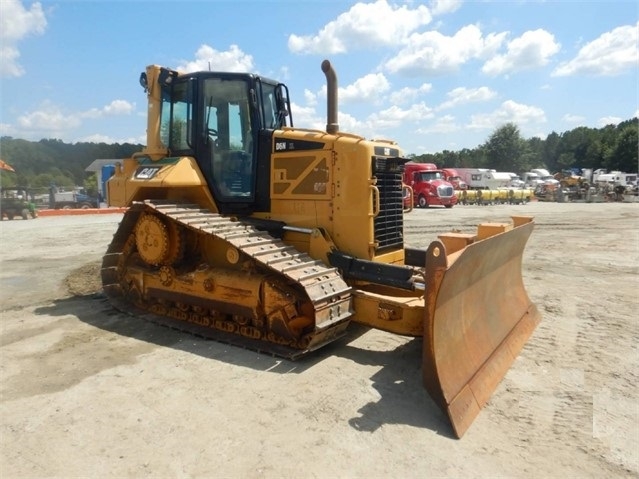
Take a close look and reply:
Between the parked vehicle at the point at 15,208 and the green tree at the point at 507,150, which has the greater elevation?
the green tree at the point at 507,150

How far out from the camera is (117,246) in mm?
6836

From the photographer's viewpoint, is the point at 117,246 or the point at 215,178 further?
the point at 117,246

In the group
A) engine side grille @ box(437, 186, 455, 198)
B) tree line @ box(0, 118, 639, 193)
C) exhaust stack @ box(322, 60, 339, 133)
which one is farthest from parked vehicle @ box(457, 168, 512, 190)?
exhaust stack @ box(322, 60, 339, 133)

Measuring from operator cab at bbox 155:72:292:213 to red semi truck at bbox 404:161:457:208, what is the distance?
22.4 m

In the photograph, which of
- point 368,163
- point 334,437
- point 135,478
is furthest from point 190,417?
point 368,163

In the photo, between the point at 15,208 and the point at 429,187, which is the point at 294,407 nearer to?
the point at 429,187

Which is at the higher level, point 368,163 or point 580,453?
point 368,163

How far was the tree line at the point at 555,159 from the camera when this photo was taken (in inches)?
2537

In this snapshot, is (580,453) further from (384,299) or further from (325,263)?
(325,263)

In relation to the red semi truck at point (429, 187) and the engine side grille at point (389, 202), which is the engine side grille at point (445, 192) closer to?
the red semi truck at point (429, 187)

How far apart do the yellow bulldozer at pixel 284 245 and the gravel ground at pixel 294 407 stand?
1.01 feet

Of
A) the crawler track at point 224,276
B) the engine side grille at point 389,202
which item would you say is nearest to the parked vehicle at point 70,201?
the crawler track at point 224,276

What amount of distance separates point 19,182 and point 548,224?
219 ft

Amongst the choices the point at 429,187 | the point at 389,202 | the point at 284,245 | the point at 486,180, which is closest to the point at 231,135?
the point at 284,245
